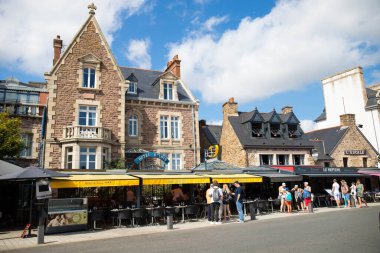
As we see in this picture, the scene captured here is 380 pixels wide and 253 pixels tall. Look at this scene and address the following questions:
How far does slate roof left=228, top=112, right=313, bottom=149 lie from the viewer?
26000mm

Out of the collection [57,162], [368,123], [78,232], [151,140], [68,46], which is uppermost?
[68,46]

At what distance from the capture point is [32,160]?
22.6 meters

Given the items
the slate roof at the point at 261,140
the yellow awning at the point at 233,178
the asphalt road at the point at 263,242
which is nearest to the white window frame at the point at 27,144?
the yellow awning at the point at 233,178

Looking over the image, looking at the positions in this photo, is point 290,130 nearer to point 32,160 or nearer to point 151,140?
point 151,140

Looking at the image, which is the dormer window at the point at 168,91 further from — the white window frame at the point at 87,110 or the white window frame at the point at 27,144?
the white window frame at the point at 27,144

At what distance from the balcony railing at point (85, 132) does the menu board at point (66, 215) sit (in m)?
7.00

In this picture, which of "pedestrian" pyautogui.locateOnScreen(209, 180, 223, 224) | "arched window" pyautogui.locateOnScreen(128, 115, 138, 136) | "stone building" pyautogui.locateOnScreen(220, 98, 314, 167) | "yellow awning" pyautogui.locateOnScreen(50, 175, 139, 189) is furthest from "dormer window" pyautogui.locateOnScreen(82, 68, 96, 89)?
"stone building" pyautogui.locateOnScreen(220, 98, 314, 167)

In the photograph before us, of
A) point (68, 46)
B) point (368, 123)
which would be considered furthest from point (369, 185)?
point (68, 46)

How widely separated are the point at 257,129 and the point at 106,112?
44.0 ft

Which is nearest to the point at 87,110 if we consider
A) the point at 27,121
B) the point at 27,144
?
the point at 27,121

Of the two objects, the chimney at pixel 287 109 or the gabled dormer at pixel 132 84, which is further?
the chimney at pixel 287 109

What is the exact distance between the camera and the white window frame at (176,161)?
76.6ft

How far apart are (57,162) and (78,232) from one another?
7983mm

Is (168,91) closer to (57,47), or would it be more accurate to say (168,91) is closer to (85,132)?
(85,132)
